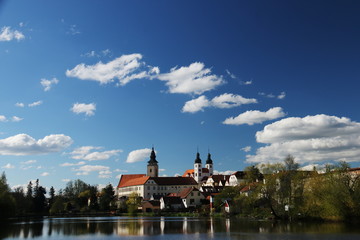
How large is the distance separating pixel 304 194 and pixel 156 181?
291 feet

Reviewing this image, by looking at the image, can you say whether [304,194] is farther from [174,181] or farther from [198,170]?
[198,170]

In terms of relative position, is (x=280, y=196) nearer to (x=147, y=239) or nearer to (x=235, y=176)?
(x=147, y=239)

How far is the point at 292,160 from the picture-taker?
51094 mm

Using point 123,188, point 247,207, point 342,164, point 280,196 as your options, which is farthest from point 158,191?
point 342,164

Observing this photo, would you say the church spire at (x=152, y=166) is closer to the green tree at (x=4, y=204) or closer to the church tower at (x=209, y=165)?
the church tower at (x=209, y=165)

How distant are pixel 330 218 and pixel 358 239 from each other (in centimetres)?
2088

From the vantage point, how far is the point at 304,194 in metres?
48.3

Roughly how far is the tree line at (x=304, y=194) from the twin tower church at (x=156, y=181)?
7252 cm

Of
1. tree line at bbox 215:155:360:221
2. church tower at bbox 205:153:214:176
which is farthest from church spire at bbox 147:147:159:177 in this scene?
tree line at bbox 215:155:360:221

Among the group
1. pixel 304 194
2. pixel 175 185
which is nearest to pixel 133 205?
pixel 175 185

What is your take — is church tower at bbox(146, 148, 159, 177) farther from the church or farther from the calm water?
the calm water

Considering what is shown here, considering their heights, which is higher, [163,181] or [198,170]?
[198,170]

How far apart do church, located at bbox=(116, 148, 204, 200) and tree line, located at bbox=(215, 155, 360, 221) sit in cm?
7252

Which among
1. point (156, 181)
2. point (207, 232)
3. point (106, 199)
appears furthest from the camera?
point (156, 181)
